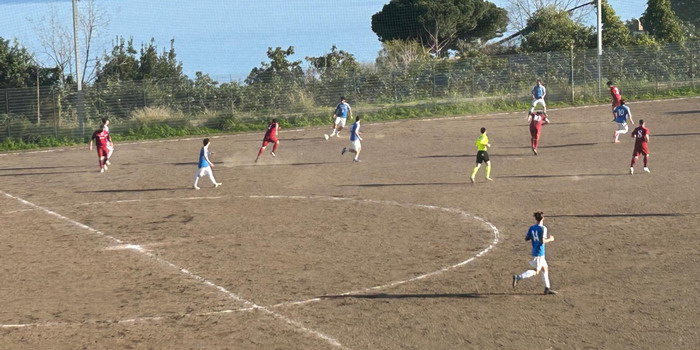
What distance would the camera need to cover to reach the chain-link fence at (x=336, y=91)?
144 feet

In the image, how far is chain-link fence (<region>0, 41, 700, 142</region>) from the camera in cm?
4388

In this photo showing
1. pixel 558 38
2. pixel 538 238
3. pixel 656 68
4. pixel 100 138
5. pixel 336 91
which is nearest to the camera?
pixel 538 238

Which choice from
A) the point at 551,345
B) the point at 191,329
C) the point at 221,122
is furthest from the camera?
the point at 221,122

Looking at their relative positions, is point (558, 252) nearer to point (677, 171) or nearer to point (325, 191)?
point (325, 191)

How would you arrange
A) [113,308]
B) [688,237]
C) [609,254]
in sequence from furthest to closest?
1. [688,237]
2. [609,254]
3. [113,308]

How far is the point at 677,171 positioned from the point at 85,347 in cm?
2103

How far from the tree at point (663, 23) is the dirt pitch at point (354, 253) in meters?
33.0

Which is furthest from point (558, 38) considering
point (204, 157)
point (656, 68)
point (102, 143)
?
point (204, 157)

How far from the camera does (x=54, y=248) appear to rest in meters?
20.3

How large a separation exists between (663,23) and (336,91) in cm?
3116

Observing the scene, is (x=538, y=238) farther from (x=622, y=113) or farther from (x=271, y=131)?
(x=622, y=113)

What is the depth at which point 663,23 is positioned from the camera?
6706 centimetres

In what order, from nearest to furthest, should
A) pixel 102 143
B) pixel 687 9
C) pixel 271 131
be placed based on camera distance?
pixel 102 143 → pixel 271 131 → pixel 687 9

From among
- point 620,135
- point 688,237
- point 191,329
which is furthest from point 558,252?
point 620,135
